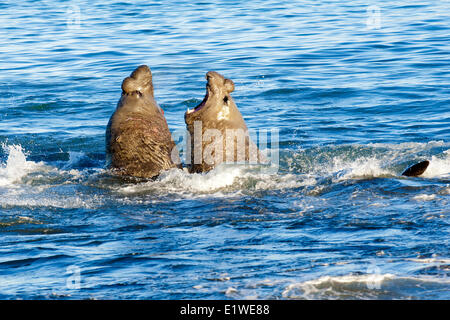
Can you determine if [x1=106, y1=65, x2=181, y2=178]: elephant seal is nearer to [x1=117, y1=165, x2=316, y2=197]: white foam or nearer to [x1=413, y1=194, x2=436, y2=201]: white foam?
[x1=117, y1=165, x2=316, y2=197]: white foam

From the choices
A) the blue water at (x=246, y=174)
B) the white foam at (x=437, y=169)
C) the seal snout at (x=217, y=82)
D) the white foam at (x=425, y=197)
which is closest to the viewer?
the blue water at (x=246, y=174)

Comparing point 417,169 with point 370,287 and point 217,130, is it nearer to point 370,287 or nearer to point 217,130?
point 217,130

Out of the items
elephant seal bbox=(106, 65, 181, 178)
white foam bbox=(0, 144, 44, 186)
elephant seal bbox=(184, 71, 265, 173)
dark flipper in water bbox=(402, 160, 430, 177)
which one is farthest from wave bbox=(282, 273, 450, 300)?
white foam bbox=(0, 144, 44, 186)

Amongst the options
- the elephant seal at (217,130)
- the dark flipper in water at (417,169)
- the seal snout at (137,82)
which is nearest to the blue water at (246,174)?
the dark flipper in water at (417,169)

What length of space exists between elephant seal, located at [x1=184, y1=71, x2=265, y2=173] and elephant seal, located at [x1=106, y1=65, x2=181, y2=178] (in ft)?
1.48

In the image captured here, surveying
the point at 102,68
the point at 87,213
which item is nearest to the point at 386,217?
the point at 87,213

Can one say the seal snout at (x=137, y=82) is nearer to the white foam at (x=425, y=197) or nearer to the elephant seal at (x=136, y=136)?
the elephant seal at (x=136, y=136)

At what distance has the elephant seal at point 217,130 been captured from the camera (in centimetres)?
816

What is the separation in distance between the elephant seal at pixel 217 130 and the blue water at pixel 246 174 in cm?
27

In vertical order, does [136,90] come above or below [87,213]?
above

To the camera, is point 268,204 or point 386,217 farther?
point 268,204
